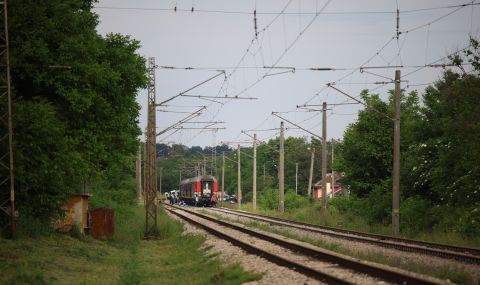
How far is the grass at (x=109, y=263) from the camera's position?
16578 mm

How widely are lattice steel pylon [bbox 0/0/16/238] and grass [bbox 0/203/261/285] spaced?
46.3 inches

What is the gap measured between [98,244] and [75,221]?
3151 mm

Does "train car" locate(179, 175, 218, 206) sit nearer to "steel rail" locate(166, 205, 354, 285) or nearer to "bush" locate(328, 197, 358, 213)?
"bush" locate(328, 197, 358, 213)

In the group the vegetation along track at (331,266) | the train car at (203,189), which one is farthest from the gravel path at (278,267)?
the train car at (203,189)

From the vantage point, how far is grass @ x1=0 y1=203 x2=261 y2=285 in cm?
1658

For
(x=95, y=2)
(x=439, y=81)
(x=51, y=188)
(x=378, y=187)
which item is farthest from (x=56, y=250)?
(x=439, y=81)

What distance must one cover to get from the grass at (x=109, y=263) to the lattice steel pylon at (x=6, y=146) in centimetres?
118

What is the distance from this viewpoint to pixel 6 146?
24.2 m

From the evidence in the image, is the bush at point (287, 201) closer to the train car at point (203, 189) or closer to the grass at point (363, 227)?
the grass at point (363, 227)

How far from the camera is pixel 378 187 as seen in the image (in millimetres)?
42406

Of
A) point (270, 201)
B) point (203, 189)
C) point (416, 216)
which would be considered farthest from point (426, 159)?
point (203, 189)

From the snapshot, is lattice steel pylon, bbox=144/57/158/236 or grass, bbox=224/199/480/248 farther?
lattice steel pylon, bbox=144/57/158/236

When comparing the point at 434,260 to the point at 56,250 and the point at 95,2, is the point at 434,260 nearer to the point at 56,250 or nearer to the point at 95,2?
the point at 56,250

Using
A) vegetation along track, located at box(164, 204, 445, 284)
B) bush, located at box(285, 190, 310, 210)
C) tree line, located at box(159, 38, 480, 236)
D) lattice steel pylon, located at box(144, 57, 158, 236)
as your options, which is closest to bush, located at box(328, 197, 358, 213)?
tree line, located at box(159, 38, 480, 236)
